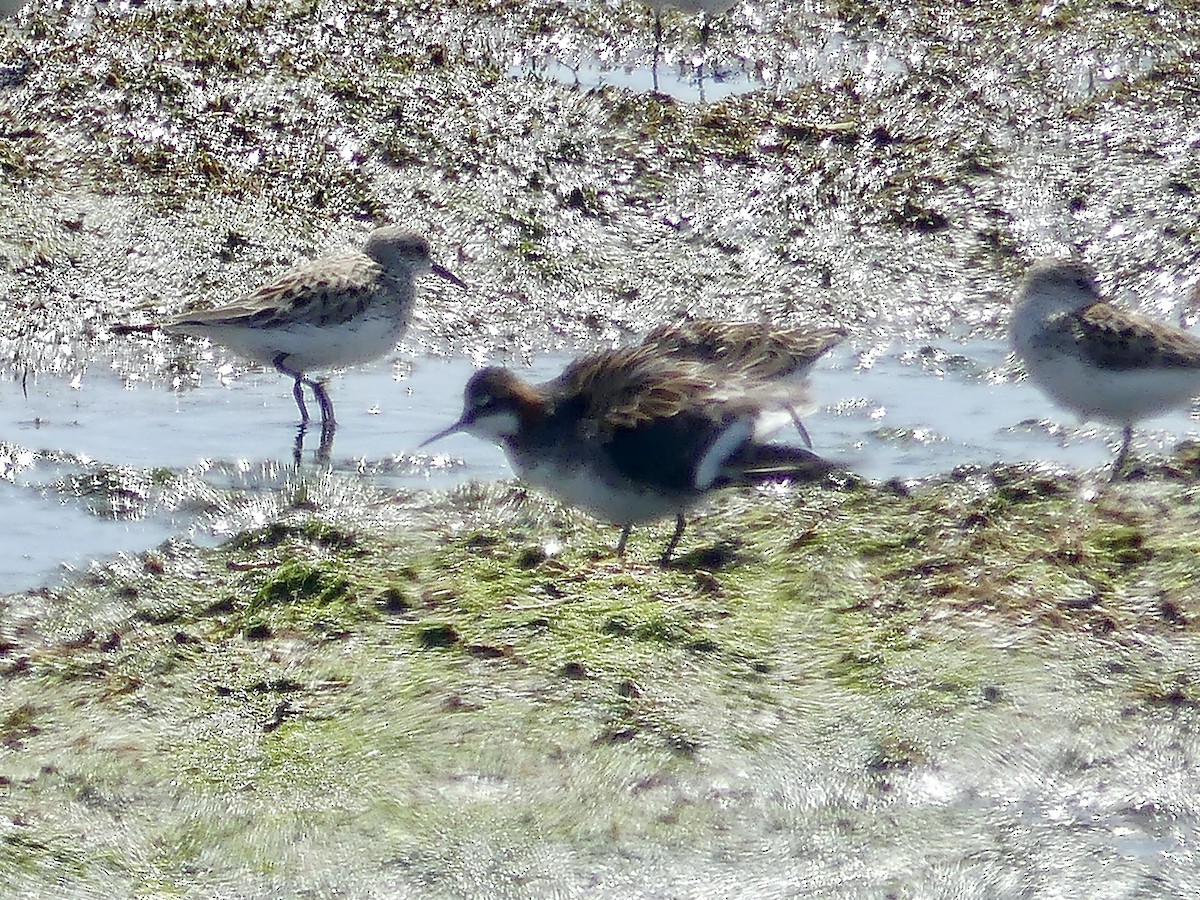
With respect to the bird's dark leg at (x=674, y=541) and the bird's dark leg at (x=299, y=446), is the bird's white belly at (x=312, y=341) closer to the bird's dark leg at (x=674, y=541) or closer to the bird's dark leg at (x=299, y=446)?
the bird's dark leg at (x=299, y=446)

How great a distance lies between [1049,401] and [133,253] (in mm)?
5638

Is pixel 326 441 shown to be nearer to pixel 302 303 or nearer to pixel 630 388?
pixel 302 303

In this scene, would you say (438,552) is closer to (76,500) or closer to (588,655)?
(588,655)

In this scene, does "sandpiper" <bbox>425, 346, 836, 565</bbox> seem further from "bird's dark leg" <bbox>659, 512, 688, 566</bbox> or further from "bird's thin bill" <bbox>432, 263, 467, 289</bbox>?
"bird's thin bill" <bbox>432, 263, 467, 289</bbox>

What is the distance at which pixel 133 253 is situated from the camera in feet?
37.9

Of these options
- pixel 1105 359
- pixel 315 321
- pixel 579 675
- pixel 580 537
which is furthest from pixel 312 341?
pixel 1105 359

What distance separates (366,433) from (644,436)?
2.32m

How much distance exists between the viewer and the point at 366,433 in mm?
A: 9508

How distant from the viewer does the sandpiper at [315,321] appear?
943 cm

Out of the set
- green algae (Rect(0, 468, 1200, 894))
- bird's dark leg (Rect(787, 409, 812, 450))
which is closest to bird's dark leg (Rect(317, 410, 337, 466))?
green algae (Rect(0, 468, 1200, 894))

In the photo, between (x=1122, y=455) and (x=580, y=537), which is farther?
(x=1122, y=455)

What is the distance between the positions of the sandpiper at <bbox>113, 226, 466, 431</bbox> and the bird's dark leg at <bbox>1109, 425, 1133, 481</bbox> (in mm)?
3736

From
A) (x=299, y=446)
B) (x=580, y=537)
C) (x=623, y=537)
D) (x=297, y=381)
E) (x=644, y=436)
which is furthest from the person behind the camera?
(x=297, y=381)

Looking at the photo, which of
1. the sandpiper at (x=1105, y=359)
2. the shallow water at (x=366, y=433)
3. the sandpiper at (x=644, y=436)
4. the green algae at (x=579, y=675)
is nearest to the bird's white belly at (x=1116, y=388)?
the sandpiper at (x=1105, y=359)
